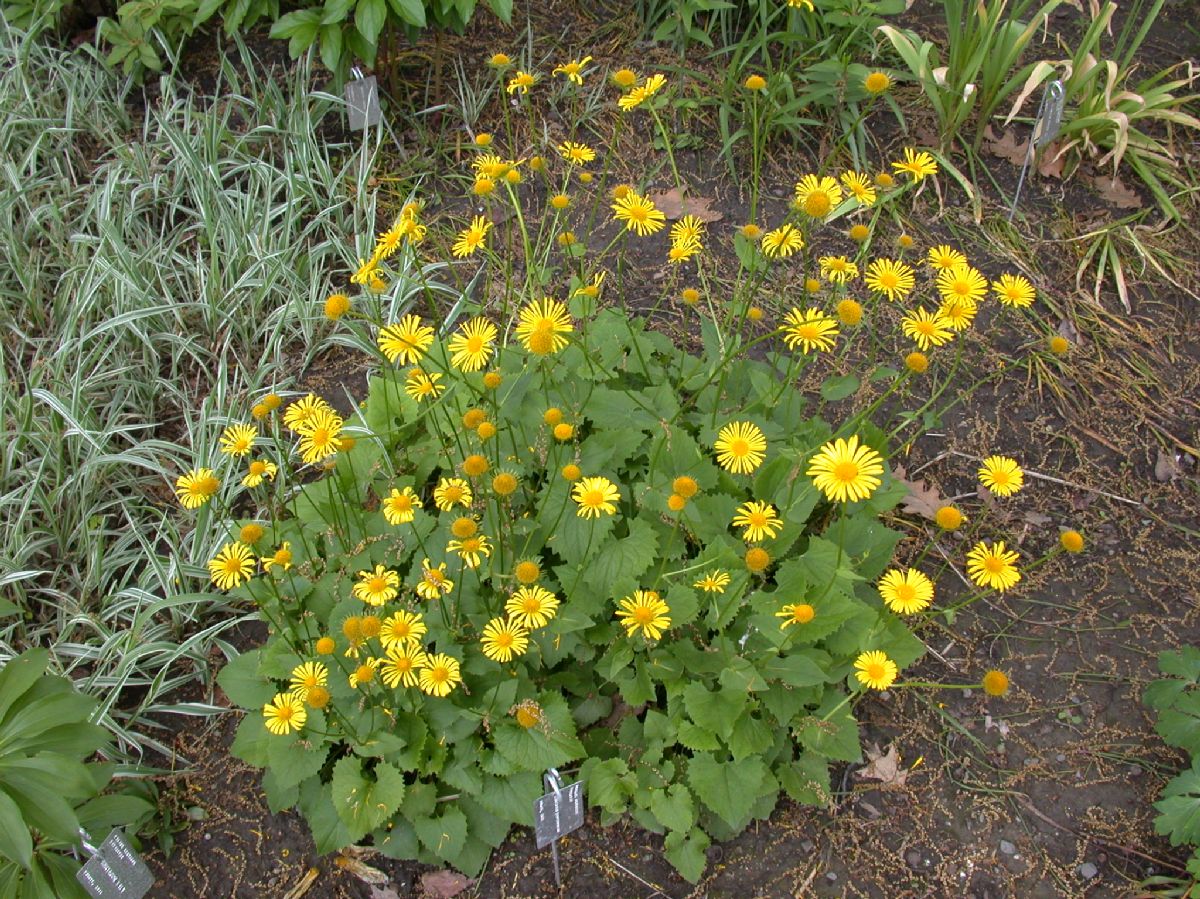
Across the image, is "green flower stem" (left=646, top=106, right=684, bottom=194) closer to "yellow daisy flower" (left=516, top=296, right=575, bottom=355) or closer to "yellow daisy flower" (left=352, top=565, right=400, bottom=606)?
"yellow daisy flower" (left=516, top=296, right=575, bottom=355)

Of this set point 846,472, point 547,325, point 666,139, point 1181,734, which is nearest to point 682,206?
point 666,139

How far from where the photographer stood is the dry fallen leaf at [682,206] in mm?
3395

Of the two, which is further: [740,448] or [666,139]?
[666,139]

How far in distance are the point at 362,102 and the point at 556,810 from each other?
97.8 inches

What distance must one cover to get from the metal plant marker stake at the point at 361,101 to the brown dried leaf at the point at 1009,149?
2.18m

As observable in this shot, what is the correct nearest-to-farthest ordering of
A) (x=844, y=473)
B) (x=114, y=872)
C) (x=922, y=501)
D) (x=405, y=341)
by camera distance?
(x=844, y=473)
(x=114, y=872)
(x=405, y=341)
(x=922, y=501)

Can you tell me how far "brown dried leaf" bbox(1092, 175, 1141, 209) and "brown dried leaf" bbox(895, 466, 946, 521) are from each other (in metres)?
1.49

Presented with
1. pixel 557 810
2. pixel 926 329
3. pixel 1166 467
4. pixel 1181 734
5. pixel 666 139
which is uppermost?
pixel 666 139

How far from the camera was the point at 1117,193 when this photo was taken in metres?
3.49

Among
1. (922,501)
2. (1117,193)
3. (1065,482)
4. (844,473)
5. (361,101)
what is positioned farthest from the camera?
(1117,193)

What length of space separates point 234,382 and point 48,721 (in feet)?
4.46

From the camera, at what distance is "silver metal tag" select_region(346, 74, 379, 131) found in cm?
332

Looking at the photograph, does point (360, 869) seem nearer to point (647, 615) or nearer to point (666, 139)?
point (647, 615)

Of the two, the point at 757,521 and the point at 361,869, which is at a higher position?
the point at 757,521
